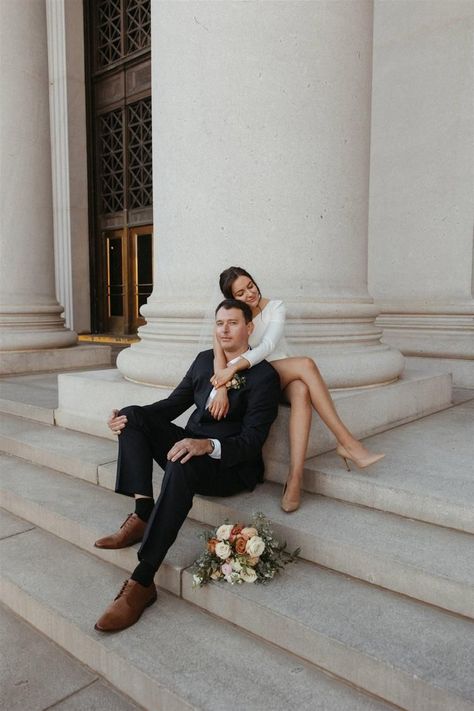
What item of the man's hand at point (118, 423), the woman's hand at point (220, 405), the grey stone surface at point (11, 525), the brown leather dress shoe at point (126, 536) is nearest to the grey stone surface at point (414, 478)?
the woman's hand at point (220, 405)

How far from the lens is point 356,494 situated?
4113mm

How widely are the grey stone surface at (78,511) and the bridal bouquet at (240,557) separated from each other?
0.80ft

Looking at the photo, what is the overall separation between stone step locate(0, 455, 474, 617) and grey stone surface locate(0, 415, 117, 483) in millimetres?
283

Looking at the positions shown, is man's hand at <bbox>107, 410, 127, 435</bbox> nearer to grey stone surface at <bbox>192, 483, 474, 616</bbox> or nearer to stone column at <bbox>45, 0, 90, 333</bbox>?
grey stone surface at <bbox>192, 483, 474, 616</bbox>

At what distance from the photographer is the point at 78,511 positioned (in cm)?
457

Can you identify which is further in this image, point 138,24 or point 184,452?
point 138,24

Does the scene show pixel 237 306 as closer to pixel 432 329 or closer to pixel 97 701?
pixel 97 701

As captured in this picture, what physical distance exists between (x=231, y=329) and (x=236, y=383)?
0.40 m

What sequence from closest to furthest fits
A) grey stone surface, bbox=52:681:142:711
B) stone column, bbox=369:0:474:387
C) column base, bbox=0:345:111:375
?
grey stone surface, bbox=52:681:142:711 → stone column, bbox=369:0:474:387 → column base, bbox=0:345:111:375

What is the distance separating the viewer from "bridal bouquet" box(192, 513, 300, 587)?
3.38 meters

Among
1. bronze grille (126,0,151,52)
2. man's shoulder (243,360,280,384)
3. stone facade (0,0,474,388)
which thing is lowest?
man's shoulder (243,360,280,384)

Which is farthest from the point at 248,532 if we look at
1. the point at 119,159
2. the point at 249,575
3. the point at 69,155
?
the point at 69,155

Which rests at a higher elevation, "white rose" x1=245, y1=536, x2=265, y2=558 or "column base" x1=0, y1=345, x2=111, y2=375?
"column base" x1=0, y1=345, x2=111, y2=375

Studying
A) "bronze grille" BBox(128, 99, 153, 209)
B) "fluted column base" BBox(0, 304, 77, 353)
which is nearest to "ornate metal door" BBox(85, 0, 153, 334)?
"bronze grille" BBox(128, 99, 153, 209)
